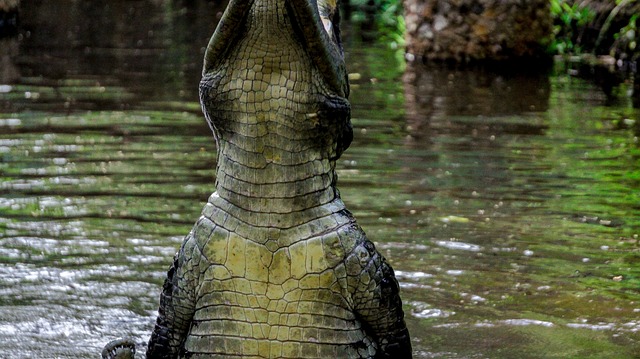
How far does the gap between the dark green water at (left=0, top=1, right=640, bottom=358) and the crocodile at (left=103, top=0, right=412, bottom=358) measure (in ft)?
3.96

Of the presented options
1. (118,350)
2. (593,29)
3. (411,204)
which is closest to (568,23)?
(593,29)

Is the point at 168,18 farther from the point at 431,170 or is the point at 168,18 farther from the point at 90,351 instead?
the point at 90,351

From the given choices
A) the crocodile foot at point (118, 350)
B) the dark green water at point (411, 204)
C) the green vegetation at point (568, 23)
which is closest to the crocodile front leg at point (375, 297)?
the crocodile foot at point (118, 350)

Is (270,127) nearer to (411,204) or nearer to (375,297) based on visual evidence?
(375,297)

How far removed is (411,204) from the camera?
7012 mm

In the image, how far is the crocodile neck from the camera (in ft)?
10.2

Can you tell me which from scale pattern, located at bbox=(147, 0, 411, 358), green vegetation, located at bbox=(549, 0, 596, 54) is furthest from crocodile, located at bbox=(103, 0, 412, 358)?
green vegetation, located at bbox=(549, 0, 596, 54)

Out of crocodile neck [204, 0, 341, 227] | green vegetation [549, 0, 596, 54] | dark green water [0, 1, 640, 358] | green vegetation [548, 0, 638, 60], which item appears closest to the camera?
crocodile neck [204, 0, 341, 227]

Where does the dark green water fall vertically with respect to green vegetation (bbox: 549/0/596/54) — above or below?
below

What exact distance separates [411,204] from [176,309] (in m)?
3.79

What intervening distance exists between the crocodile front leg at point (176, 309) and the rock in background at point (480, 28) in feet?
38.7

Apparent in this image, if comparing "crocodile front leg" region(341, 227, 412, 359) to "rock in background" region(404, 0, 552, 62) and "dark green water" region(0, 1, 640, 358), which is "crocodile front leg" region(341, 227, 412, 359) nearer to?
"dark green water" region(0, 1, 640, 358)

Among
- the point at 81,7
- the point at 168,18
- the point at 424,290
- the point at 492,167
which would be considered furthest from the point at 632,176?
the point at 81,7

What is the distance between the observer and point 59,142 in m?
8.84
